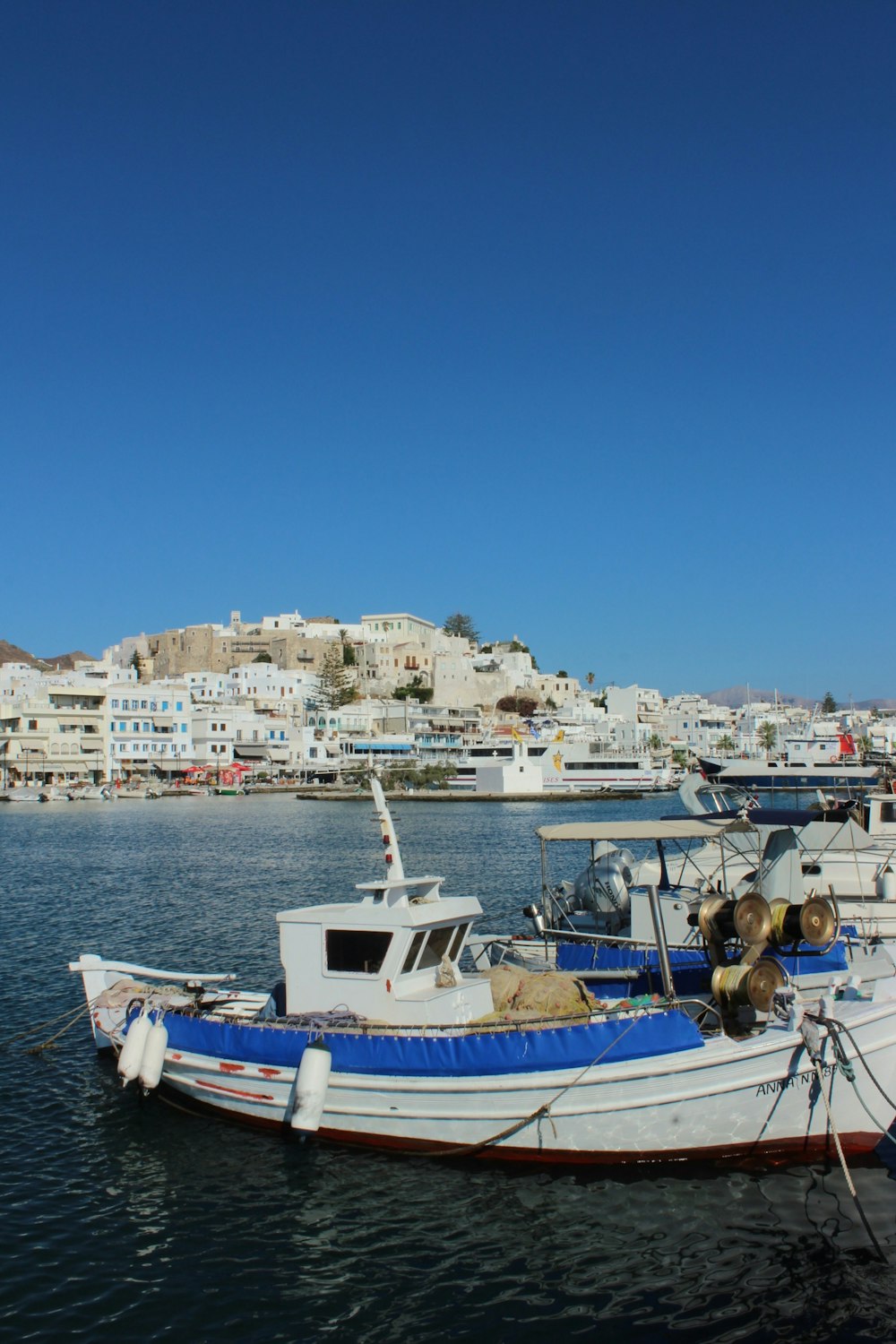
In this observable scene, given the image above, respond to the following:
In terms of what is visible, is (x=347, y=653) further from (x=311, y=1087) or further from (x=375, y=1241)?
(x=375, y=1241)

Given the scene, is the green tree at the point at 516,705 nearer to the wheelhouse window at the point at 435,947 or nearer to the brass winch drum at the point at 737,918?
the brass winch drum at the point at 737,918

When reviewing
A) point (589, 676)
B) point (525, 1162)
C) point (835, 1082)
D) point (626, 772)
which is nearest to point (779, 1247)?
point (835, 1082)

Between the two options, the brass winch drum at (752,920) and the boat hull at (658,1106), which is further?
the brass winch drum at (752,920)

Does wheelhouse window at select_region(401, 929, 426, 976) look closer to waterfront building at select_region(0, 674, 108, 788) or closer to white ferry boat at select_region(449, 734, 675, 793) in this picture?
white ferry boat at select_region(449, 734, 675, 793)

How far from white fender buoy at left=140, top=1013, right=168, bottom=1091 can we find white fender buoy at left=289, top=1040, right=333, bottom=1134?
237cm

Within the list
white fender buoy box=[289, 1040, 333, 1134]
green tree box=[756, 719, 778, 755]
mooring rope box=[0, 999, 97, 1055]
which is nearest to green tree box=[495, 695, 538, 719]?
green tree box=[756, 719, 778, 755]

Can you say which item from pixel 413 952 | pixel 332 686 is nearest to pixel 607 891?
pixel 413 952

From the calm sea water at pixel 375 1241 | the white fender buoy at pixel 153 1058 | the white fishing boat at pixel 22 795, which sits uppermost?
the white fishing boat at pixel 22 795

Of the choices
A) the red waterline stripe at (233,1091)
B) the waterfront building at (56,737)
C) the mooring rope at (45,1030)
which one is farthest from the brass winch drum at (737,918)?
the waterfront building at (56,737)

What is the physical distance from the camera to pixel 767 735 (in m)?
130

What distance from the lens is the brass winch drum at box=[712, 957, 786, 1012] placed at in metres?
10.7

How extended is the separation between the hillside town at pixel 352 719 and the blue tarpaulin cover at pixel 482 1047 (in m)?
56.3

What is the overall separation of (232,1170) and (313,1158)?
877 millimetres

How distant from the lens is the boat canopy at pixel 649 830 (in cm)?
1450
